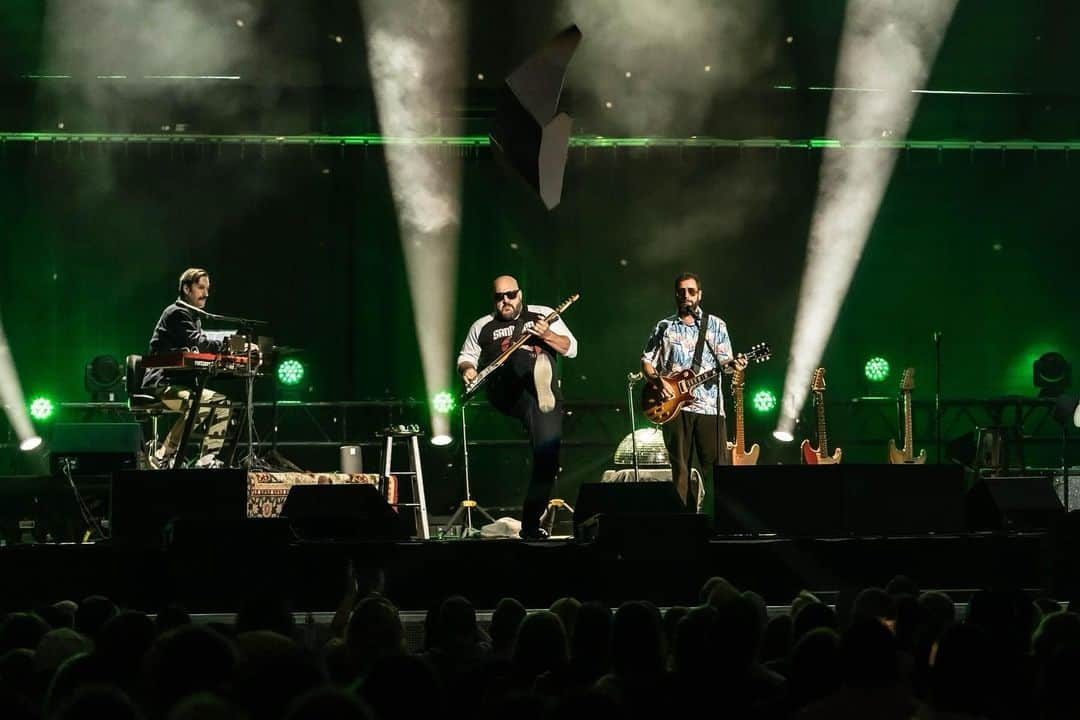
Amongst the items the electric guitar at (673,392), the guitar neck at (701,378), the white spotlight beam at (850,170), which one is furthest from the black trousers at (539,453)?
the white spotlight beam at (850,170)

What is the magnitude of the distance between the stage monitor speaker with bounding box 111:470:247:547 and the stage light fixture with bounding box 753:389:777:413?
7493 mm

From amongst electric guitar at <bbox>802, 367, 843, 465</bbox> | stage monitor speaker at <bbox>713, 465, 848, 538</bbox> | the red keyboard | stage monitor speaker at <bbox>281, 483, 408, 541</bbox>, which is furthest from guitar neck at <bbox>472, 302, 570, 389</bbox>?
electric guitar at <bbox>802, 367, 843, 465</bbox>

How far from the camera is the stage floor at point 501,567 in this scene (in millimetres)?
6887

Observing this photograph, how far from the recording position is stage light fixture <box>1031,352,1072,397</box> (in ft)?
43.3

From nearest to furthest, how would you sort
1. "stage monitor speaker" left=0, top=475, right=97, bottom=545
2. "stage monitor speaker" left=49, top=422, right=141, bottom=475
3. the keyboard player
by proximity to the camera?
"stage monitor speaker" left=49, top=422, right=141, bottom=475 → the keyboard player → "stage monitor speaker" left=0, top=475, right=97, bottom=545

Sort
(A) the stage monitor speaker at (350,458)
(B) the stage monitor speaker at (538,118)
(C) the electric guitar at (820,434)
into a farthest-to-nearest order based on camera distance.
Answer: (A) the stage monitor speaker at (350,458) < (C) the electric guitar at (820,434) < (B) the stage monitor speaker at (538,118)

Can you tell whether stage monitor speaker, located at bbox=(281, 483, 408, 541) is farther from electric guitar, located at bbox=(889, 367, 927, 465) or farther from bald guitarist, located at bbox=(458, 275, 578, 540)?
electric guitar, located at bbox=(889, 367, 927, 465)

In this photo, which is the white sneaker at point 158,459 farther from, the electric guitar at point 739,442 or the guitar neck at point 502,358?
the electric guitar at point 739,442

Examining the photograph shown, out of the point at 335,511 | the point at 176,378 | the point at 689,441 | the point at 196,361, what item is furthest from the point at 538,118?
the point at 335,511

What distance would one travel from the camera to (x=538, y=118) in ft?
30.2

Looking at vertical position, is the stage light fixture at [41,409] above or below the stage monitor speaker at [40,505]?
above

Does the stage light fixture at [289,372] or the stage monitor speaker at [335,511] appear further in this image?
the stage light fixture at [289,372]

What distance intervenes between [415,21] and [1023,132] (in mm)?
6465

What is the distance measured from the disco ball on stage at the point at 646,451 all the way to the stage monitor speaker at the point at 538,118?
273 centimetres
